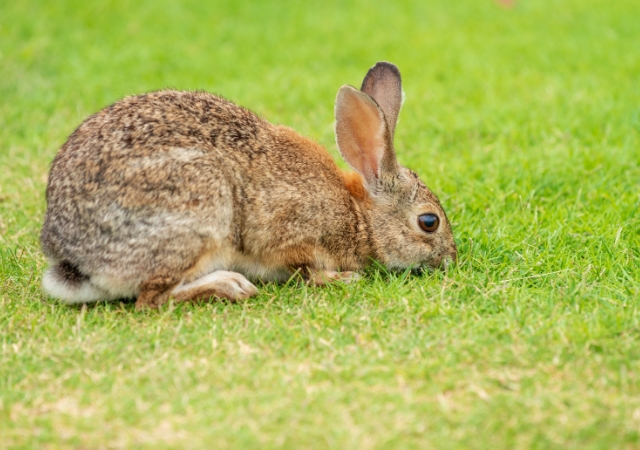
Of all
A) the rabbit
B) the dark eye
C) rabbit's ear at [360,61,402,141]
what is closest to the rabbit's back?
the rabbit

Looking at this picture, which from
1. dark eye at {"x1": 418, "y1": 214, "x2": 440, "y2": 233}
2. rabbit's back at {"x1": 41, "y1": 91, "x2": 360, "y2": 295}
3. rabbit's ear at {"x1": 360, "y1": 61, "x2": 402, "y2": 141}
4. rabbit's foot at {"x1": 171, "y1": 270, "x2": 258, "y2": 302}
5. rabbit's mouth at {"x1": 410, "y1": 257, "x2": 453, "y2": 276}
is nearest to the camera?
rabbit's back at {"x1": 41, "y1": 91, "x2": 360, "y2": 295}

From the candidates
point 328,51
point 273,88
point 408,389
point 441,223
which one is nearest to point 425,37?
point 328,51

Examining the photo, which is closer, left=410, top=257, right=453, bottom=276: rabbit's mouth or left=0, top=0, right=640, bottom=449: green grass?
left=0, top=0, right=640, bottom=449: green grass

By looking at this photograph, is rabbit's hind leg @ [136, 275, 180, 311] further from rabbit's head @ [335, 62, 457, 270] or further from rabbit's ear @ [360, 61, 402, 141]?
rabbit's ear @ [360, 61, 402, 141]

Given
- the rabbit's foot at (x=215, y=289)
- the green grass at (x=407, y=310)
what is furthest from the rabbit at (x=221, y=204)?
the green grass at (x=407, y=310)

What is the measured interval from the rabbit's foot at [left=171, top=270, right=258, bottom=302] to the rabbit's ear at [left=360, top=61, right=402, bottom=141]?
5.27 ft

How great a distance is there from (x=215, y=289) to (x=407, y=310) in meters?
1.10

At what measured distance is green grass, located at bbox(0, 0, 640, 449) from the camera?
11.4 feet

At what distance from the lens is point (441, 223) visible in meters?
5.27

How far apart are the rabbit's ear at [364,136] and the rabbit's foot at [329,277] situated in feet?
2.05

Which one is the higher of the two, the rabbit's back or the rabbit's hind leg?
the rabbit's back

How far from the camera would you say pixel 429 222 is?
525 cm

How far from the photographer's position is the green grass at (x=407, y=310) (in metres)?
3.47

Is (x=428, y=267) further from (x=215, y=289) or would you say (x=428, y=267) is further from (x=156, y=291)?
(x=156, y=291)
